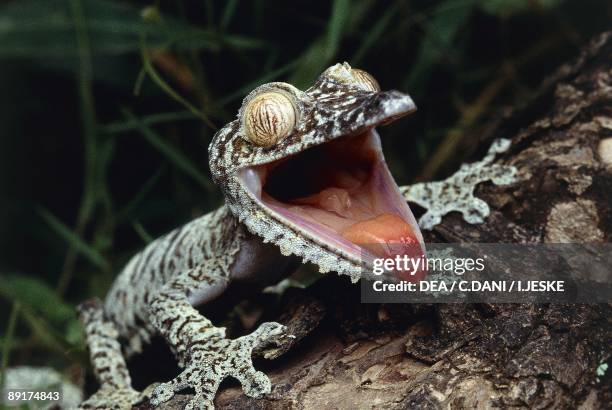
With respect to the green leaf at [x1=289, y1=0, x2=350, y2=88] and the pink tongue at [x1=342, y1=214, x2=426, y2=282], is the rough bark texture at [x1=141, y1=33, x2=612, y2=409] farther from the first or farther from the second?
the green leaf at [x1=289, y1=0, x2=350, y2=88]

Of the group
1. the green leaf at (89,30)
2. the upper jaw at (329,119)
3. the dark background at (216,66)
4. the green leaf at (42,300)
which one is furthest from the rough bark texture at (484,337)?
the green leaf at (42,300)

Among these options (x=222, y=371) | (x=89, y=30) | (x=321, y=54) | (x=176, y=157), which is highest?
(x=89, y=30)

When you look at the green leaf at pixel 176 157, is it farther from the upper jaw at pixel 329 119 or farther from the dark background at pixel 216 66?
the upper jaw at pixel 329 119

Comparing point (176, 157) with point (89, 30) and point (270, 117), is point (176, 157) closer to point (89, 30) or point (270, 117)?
point (89, 30)

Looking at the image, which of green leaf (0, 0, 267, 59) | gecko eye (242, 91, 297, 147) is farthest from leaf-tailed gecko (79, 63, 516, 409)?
green leaf (0, 0, 267, 59)

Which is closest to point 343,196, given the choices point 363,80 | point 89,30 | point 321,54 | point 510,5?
point 363,80
